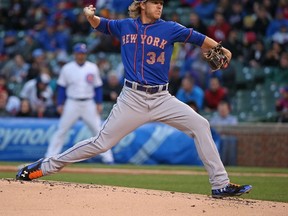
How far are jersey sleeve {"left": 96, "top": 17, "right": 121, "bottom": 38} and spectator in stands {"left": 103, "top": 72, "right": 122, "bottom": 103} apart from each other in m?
8.69

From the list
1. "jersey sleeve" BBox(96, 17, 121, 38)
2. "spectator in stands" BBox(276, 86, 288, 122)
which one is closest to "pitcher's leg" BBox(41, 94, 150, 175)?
"jersey sleeve" BBox(96, 17, 121, 38)

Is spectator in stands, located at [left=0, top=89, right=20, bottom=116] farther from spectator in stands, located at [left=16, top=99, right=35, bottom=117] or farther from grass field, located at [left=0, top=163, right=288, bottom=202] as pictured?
grass field, located at [left=0, top=163, right=288, bottom=202]

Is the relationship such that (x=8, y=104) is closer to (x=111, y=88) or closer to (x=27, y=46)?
(x=111, y=88)

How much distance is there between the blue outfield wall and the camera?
605 inches

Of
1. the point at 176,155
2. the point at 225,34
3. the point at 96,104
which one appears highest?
the point at 225,34

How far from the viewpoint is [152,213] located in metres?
6.91

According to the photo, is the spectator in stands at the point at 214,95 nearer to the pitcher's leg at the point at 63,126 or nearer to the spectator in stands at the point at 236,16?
the spectator in stands at the point at 236,16

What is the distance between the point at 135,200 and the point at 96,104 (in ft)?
23.6

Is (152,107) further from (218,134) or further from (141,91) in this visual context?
(218,134)

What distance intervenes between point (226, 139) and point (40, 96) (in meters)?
4.37

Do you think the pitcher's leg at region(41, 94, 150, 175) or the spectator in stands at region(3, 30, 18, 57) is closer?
the pitcher's leg at region(41, 94, 150, 175)

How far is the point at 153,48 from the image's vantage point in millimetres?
7840

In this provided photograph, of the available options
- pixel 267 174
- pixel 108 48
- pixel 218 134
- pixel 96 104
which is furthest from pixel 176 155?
pixel 108 48

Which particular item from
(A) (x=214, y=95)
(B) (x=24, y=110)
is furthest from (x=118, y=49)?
(A) (x=214, y=95)
